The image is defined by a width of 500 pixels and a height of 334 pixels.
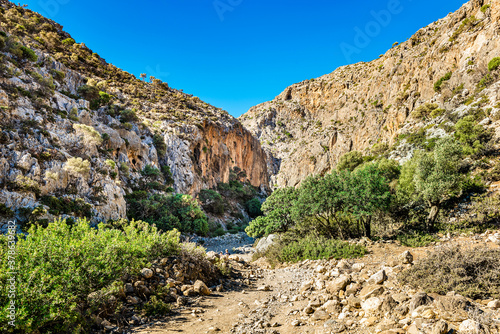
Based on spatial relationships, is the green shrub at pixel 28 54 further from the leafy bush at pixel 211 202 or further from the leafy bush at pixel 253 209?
the leafy bush at pixel 253 209

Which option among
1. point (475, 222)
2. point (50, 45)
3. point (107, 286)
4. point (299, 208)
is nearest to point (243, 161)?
point (50, 45)

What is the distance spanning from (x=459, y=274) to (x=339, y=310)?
304 cm

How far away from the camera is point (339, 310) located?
6223 millimetres

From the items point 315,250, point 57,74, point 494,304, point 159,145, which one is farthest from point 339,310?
point 57,74

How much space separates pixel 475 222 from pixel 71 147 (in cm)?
3402

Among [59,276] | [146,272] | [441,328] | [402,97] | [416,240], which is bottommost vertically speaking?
[416,240]

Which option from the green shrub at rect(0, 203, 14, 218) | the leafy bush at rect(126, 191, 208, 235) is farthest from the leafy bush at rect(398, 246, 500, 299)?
the leafy bush at rect(126, 191, 208, 235)

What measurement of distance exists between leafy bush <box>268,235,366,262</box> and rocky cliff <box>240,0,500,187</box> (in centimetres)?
1941

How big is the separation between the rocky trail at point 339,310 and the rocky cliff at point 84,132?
15161 millimetres

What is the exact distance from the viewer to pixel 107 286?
6.87 meters

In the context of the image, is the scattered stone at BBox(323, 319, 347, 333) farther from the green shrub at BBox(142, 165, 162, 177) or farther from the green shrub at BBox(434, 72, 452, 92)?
the green shrub at BBox(434, 72, 452, 92)

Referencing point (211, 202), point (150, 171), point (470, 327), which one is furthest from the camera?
point (211, 202)

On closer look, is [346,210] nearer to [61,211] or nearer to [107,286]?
[107,286]

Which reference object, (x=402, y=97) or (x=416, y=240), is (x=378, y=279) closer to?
(x=416, y=240)
